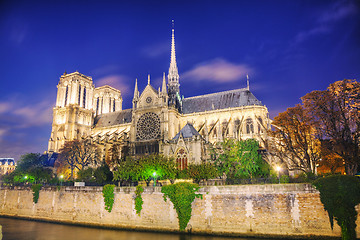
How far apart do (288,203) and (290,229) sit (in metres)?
1.88

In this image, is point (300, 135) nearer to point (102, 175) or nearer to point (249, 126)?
point (249, 126)

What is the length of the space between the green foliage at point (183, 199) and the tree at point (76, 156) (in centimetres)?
3210

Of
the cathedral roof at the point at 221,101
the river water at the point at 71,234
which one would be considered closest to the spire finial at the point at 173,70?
the cathedral roof at the point at 221,101

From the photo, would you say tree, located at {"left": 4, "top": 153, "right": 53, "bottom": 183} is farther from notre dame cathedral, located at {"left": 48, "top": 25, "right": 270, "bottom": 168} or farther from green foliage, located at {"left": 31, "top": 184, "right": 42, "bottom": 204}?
notre dame cathedral, located at {"left": 48, "top": 25, "right": 270, "bottom": 168}

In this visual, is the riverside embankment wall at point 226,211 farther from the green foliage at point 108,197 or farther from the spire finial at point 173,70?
the spire finial at point 173,70

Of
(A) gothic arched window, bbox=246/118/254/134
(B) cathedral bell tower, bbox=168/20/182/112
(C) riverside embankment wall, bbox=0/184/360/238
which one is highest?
(B) cathedral bell tower, bbox=168/20/182/112

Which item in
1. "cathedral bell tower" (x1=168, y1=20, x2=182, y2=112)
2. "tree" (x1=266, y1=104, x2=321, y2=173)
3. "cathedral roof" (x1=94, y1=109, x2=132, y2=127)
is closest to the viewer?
"tree" (x1=266, y1=104, x2=321, y2=173)

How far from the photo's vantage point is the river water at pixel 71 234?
2326 centimetres

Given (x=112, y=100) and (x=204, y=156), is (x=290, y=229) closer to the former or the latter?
Result: (x=204, y=156)

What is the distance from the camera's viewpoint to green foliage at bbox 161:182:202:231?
2356 cm

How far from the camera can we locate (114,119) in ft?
221

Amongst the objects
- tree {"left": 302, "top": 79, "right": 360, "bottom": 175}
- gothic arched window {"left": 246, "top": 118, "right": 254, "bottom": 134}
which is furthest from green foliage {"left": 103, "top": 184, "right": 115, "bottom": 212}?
gothic arched window {"left": 246, "top": 118, "right": 254, "bottom": 134}

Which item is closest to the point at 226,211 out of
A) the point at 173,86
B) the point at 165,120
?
the point at 165,120

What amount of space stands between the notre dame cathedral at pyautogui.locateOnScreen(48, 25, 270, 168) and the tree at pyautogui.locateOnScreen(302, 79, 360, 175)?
16.1m
